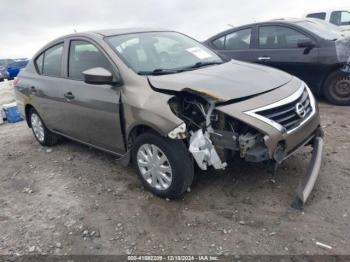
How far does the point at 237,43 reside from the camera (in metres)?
7.23

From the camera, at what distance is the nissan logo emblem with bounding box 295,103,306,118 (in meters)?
3.47

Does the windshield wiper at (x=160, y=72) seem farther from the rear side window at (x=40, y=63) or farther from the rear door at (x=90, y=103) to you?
the rear side window at (x=40, y=63)

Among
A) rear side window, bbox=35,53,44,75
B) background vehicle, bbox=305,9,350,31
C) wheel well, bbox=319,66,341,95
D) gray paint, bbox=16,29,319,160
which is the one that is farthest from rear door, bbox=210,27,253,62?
background vehicle, bbox=305,9,350,31

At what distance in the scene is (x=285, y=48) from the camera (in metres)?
6.60

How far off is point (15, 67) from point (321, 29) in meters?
18.7

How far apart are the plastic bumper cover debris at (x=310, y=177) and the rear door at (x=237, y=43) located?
3.51 m

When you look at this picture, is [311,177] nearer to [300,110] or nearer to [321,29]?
[300,110]

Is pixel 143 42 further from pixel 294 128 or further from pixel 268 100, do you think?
pixel 294 128

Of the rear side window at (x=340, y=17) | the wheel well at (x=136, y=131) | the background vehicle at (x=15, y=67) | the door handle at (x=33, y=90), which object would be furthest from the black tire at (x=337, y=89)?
the background vehicle at (x=15, y=67)

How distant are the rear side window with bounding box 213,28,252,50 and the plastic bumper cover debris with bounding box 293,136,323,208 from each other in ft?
12.2

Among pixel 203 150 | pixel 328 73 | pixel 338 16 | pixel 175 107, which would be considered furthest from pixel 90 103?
pixel 338 16

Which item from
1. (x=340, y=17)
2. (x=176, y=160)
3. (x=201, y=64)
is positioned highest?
(x=340, y=17)

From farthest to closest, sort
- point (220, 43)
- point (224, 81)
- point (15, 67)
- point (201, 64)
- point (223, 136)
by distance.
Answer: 1. point (15, 67)
2. point (220, 43)
3. point (201, 64)
4. point (224, 81)
5. point (223, 136)

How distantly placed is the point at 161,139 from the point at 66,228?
1234mm
